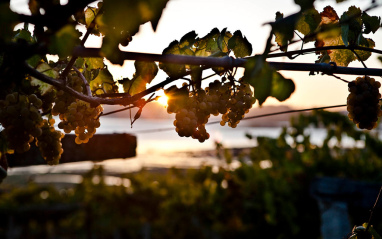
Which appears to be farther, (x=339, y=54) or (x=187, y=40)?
(x=339, y=54)

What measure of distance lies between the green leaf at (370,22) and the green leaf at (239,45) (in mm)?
422

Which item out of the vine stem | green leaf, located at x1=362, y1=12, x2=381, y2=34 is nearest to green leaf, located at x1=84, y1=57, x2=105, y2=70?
the vine stem

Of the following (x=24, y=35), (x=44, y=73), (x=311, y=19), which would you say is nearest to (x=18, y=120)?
(x=44, y=73)

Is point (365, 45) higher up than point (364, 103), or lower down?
higher up

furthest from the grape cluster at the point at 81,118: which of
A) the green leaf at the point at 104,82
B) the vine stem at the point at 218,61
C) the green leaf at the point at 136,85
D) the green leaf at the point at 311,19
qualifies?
the green leaf at the point at 311,19

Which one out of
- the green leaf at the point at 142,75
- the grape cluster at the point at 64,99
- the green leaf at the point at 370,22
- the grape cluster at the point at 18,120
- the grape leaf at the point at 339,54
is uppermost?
the green leaf at the point at 370,22

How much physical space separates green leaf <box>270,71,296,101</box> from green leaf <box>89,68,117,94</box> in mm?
799

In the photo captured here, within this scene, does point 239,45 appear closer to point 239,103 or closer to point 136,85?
point 239,103

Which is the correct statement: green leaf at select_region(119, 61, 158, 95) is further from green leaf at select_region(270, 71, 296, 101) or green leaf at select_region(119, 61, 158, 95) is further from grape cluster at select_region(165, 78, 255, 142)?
green leaf at select_region(270, 71, 296, 101)

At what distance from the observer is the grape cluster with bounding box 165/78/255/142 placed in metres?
1.08

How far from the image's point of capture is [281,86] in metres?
0.77

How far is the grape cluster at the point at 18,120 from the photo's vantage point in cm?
97

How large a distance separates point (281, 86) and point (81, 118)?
626mm

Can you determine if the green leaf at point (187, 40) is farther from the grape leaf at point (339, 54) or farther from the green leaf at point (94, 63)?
the grape leaf at point (339, 54)
